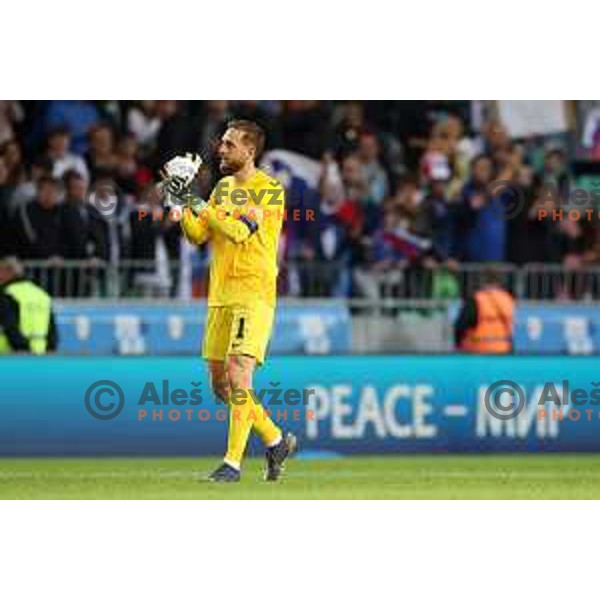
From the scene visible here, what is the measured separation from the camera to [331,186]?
89.6 feet

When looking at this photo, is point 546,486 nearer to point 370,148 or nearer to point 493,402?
point 493,402

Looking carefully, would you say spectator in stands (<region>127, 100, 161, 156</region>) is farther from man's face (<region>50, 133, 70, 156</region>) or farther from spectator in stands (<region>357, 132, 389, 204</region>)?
spectator in stands (<region>357, 132, 389, 204</region>)

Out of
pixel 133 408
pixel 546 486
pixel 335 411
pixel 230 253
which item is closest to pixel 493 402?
pixel 335 411

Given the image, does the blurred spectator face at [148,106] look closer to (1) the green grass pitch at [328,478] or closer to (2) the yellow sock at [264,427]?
(1) the green grass pitch at [328,478]

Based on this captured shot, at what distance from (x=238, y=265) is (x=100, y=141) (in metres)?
10.4

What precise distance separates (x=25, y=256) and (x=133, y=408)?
17.9 feet

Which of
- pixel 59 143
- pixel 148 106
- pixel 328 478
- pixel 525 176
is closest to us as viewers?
pixel 328 478

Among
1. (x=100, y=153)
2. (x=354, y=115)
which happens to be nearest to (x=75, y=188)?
(x=100, y=153)

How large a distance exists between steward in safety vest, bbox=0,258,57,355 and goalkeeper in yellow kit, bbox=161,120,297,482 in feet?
20.3

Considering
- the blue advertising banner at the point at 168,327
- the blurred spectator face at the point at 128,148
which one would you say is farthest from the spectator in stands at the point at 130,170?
the blue advertising banner at the point at 168,327

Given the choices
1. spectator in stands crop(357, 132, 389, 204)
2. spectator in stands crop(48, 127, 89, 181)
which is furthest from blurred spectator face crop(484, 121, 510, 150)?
spectator in stands crop(48, 127, 89, 181)

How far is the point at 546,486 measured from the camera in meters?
17.5

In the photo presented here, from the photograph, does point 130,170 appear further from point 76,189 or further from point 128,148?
point 76,189

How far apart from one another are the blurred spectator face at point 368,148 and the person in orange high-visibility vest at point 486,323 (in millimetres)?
3312
